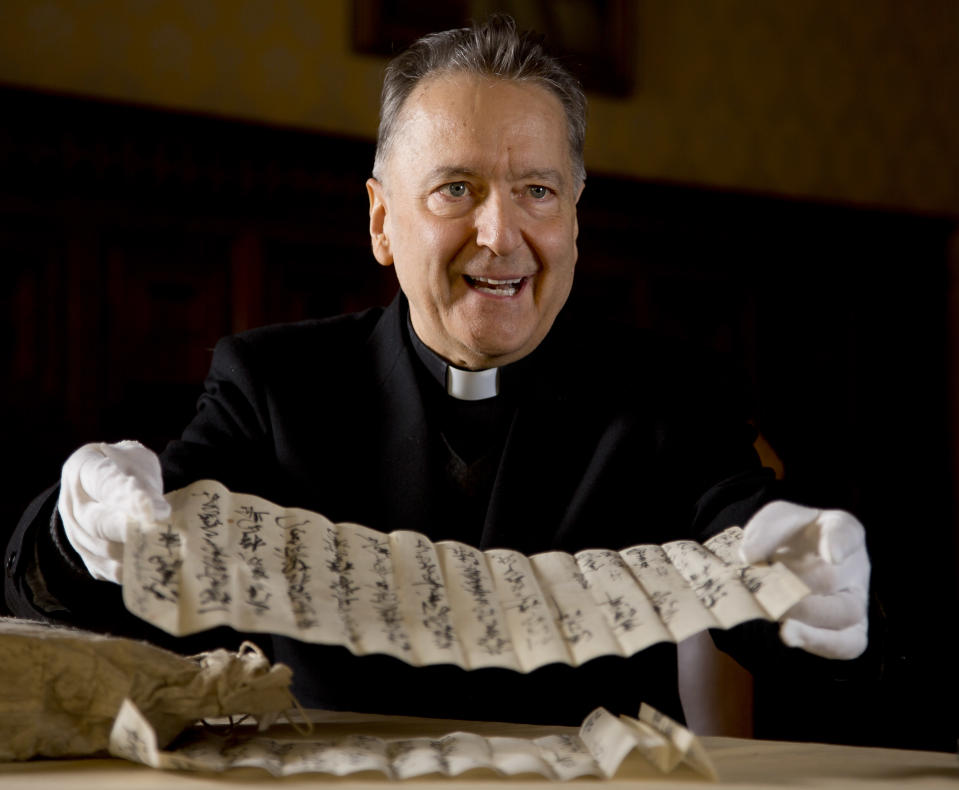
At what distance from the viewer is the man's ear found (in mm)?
1609

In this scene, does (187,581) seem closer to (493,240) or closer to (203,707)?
(203,707)

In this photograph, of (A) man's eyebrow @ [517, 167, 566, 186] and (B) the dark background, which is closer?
(A) man's eyebrow @ [517, 167, 566, 186]

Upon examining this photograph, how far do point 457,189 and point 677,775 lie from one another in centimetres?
83

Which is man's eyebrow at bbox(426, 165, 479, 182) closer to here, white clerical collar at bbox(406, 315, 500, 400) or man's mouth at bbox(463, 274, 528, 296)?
man's mouth at bbox(463, 274, 528, 296)

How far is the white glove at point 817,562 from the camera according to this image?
0.92 m

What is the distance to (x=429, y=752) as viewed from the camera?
0.85 metres

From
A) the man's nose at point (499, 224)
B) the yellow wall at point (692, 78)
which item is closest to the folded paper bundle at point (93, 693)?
the man's nose at point (499, 224)

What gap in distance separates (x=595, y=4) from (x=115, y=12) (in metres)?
1.37

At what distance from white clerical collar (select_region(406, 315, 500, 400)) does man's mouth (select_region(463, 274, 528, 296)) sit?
16cm

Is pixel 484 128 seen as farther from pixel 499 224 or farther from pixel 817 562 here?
pixel 817 562

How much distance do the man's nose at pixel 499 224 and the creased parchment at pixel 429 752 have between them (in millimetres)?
663

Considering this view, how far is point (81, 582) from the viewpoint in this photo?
1096 millimetres

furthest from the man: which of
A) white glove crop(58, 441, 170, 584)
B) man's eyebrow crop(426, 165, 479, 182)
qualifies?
white glove crop(58, 441, 170, 584)

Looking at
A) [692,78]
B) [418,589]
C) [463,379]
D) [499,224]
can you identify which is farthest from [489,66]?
[692,78]
